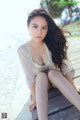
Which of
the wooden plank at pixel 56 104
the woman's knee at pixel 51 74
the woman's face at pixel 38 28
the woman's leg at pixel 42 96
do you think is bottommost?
the wooden plank at pixel 56 104

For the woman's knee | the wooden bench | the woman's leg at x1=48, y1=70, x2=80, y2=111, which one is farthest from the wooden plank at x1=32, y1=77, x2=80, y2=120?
the woman's knee

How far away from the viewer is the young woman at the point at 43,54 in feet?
7.35

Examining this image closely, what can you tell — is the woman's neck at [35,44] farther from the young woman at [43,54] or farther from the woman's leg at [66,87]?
the woman's leg at [66,87]

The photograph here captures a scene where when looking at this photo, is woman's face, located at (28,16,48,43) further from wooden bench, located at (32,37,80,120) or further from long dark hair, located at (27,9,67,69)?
wooden bench, located at (32,37,80,120)

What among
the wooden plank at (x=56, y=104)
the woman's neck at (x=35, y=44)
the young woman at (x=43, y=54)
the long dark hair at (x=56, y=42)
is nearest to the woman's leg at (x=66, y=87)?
the young woman at (x=43, y=54)

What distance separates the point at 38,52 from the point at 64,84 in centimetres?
48

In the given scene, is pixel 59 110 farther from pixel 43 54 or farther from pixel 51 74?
pixel 43 54

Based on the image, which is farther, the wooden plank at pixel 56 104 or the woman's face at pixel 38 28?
the woman's face at pixel 38 28

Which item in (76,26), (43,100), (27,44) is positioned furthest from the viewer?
(76,26)

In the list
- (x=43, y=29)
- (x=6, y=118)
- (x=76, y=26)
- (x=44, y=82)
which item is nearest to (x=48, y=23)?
(x=43, y=29)

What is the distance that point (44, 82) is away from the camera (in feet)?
6.97

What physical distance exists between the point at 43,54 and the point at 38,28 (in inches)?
10.2

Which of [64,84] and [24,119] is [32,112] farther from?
[64,84]

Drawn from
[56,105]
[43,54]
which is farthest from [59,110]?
[43,54]
